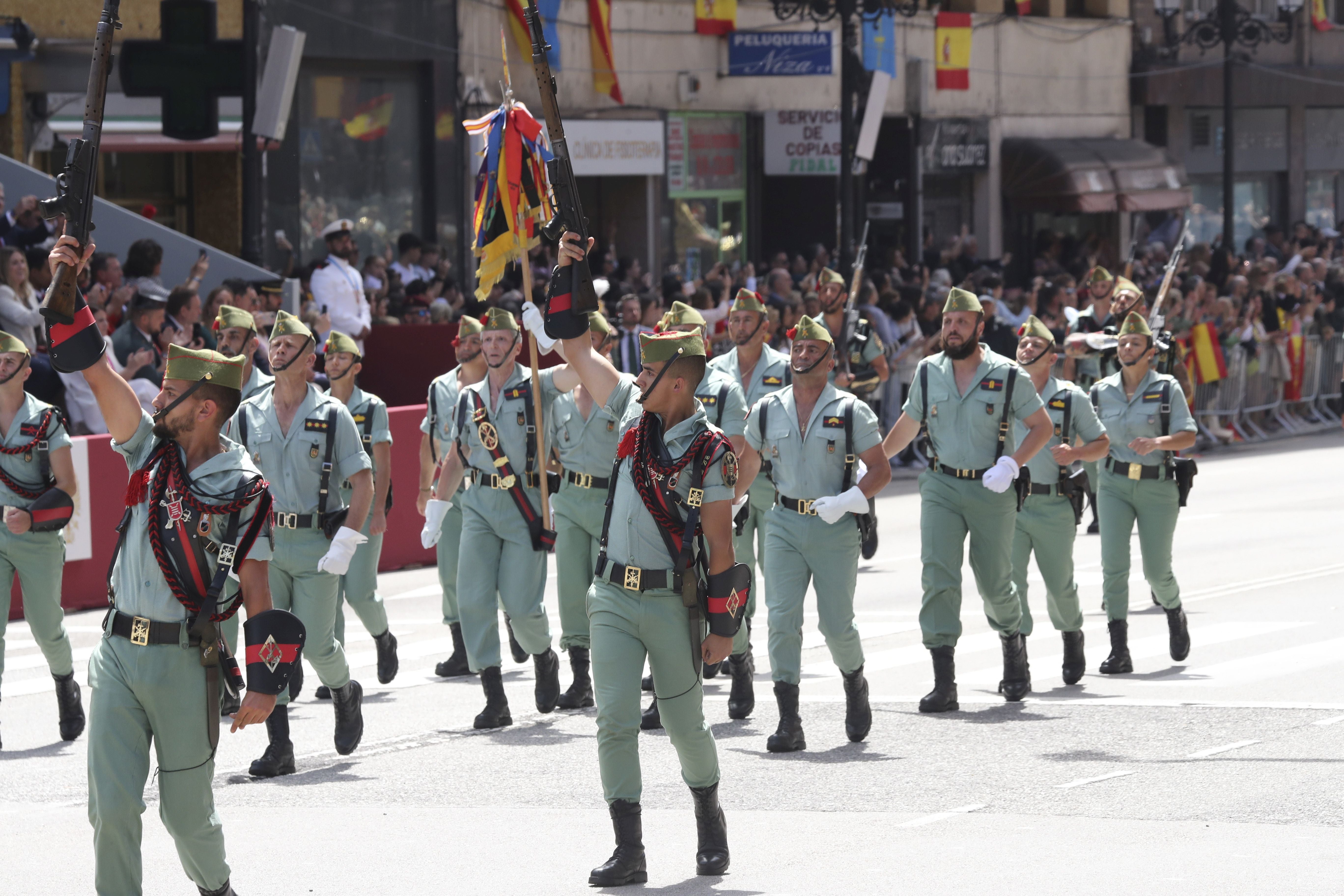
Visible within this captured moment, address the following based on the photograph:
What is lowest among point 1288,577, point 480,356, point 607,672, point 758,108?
point 1288,577

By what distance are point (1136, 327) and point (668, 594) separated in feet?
19.2

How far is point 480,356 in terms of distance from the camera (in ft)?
40.0

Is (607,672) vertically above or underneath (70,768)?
above

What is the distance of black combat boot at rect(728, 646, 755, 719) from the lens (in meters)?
10.7

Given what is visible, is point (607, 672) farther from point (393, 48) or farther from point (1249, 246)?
point (1249, 246)

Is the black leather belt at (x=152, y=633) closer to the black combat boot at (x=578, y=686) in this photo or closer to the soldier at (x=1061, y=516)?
the black combat boot at (x=578, y=686)

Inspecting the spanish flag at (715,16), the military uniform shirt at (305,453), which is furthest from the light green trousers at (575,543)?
the spanish flag at (715,16)

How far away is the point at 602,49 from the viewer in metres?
28.6

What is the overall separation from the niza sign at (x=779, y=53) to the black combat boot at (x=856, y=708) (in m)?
20.6

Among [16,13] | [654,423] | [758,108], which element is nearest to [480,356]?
[654,423]

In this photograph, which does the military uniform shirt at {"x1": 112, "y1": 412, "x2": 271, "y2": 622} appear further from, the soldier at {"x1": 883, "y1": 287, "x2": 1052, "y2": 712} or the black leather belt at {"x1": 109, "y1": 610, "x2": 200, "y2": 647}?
the soldier at {"x1": 883, "y1": 287, "x2": 1052, "y2": 712}

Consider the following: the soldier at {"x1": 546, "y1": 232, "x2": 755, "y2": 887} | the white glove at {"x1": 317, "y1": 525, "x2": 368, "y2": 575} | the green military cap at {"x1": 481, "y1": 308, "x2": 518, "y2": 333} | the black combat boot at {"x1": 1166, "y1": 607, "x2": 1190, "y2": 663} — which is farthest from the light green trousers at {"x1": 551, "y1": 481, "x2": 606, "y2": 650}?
the black combat boot at {"x1": 1166, "y1": 607, "x2": 1190, "y2": 663}

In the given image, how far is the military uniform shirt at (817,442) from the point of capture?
1001cm

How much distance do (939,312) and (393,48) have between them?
7.79m
